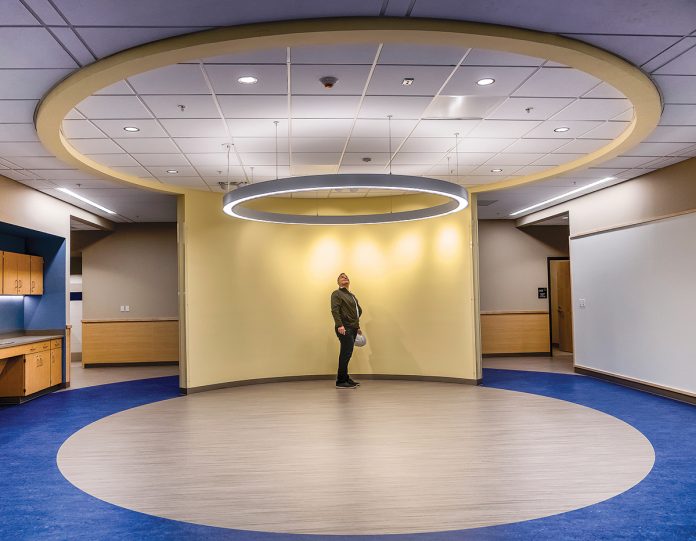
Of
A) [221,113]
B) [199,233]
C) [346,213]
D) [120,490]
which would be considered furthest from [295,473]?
[346,213]

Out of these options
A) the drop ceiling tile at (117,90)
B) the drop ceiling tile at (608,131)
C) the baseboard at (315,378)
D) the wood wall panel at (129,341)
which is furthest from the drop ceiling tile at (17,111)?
the wood wall panel at (129,341)

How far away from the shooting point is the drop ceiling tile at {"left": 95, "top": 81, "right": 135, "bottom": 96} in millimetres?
5059

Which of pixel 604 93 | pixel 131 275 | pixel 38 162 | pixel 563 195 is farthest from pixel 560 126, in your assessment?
pixel 131 275

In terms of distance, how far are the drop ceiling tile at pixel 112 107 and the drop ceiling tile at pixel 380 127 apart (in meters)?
2.21

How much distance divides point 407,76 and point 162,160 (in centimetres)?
398

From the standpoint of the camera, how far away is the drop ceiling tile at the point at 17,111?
5.38 meters

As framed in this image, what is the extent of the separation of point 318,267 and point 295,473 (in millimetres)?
5953

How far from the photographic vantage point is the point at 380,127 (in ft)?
21.3

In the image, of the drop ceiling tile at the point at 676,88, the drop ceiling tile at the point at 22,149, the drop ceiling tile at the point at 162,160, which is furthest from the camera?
the drop ceiling tile at the point at 162,160

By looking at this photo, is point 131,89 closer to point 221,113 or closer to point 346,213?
point 221,113

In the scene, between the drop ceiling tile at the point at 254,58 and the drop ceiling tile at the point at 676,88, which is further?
the drop ceiling tile at the point at 676,88

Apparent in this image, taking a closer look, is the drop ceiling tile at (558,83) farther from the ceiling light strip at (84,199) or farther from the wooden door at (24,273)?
the wooden door at (24,273)

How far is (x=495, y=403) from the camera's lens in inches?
316

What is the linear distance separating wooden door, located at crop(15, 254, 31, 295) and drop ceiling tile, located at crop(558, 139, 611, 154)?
8.45 metres
